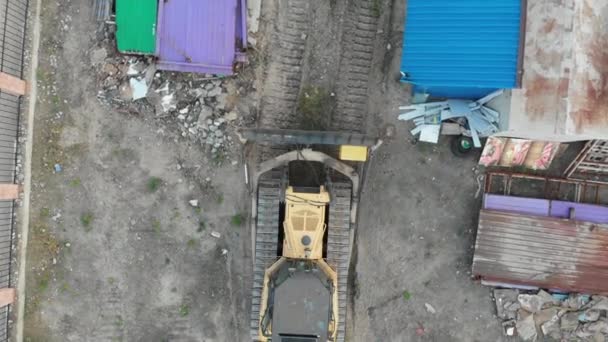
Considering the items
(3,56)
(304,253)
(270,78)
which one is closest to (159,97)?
(270,78)

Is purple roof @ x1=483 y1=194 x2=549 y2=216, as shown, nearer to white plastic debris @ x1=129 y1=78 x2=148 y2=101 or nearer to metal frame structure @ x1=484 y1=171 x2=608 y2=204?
metal frame structure @ x1=484 y1=171 x2=608 y2=204

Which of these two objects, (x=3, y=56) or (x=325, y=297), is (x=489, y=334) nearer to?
(x=325, y=297)

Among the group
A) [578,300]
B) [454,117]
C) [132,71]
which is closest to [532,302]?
[578,300]

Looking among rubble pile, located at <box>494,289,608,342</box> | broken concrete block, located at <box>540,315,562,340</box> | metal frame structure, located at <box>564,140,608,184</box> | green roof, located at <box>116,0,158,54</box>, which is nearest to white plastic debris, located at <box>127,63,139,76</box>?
green roof, located at <box>116,0,158,54</box>

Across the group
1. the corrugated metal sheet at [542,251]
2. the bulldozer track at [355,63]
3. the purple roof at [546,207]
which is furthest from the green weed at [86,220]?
the purple roof at [546,207]

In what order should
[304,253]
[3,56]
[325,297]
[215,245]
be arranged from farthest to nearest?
[215,245] → [3,56] → [304,253] → [325,297]

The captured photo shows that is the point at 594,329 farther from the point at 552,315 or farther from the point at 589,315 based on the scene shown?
the point at 552,315
